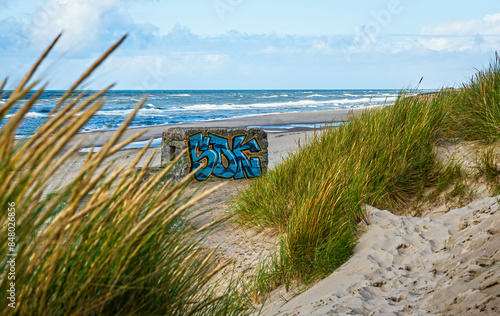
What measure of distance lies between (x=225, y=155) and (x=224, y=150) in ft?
0.39

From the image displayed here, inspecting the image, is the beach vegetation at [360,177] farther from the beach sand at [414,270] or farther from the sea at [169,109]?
the sea at [169,109]

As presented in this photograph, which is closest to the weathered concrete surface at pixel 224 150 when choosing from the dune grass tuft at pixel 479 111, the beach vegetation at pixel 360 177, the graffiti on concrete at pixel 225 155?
the graffiti on concrete at pixel 225 155

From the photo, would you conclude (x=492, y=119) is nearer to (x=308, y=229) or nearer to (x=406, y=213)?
(x=406, y=213)

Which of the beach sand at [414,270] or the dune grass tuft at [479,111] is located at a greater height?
the dune grass tuft at [479,111]

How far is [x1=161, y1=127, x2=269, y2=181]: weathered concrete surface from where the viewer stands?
954 centimetres

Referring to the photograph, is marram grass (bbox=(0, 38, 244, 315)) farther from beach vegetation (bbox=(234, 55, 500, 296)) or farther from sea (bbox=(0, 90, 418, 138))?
beach vegetation (bbox=(234, 55, 500, 296))

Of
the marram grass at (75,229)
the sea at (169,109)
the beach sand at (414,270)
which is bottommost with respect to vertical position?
the sea at (169,109)

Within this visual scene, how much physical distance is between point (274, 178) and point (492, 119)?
290 centimetres

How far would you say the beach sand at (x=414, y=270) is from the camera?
2736 millimetres

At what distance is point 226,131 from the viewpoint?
971 cm

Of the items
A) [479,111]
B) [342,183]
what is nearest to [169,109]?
[479,111]

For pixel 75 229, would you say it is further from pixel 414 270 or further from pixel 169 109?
pixel 169 109

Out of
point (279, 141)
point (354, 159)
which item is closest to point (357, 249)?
point (354, 159)

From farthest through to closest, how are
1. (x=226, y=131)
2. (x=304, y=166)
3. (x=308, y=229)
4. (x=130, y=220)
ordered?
1. (x=226, y=131)
2. (x=304, y=166)
3. (x=308, y=229)
4. (x=130, y=220)
